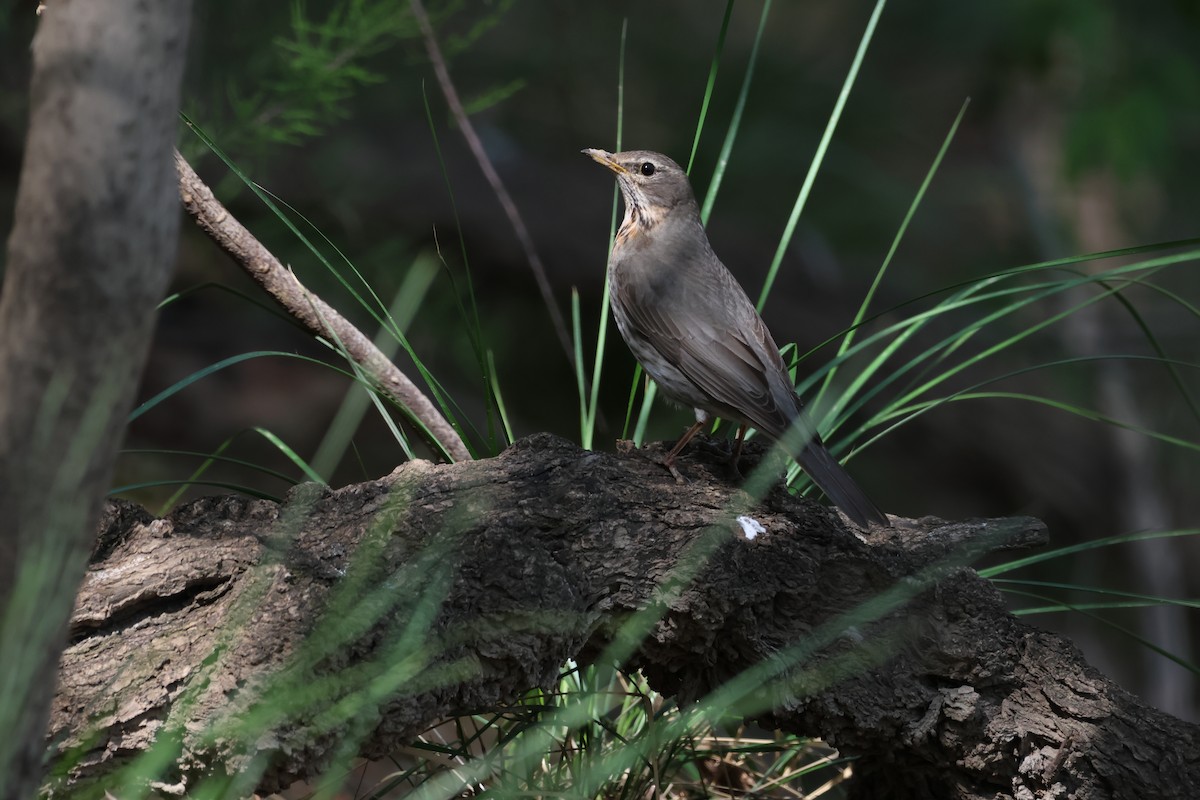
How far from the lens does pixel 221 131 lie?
411 cm

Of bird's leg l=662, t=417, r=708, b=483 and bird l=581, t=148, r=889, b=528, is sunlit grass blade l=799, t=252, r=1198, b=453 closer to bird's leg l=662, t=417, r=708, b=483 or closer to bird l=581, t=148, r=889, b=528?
bird l=581, t=148, r=889, b=528

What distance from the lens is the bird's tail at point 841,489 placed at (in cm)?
266

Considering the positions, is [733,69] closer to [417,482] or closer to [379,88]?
[379,88]

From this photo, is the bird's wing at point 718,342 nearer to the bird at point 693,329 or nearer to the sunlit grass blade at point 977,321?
the bird at point 693,329

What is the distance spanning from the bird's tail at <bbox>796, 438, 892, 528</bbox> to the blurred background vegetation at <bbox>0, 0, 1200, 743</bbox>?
12.3 ft

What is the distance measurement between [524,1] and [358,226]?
10.3 ft

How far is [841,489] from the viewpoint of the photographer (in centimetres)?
269

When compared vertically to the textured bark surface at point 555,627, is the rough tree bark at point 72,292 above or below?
above

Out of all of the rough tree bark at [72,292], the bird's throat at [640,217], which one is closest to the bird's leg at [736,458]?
the bird's throat at [640,217]

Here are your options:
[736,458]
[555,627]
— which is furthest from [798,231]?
[555,627]

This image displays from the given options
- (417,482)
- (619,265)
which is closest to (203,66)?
(619,265)

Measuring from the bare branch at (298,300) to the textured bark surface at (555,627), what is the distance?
1.70 ft

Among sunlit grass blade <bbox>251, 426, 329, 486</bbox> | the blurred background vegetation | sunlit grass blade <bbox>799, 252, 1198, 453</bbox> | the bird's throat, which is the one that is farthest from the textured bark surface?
the blurred background vegetation

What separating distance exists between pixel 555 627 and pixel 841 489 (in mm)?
893
